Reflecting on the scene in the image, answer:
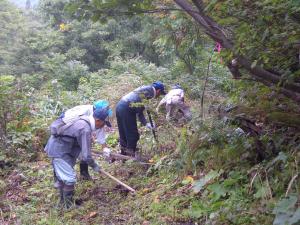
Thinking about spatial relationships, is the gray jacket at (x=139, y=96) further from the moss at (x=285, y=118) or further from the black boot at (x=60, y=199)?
the moss at (x=285, y=118)

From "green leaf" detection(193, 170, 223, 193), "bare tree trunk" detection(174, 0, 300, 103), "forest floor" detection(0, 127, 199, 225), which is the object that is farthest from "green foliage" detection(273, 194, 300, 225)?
"forest floor" detection(0, 127, 199, 225)

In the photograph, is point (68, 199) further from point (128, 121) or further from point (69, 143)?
point (128, 121)

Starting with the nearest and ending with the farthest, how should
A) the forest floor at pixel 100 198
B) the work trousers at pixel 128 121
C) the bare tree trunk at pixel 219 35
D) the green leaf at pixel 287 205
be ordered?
the green leaf at pixel 287 205 < the bare tree trunk at pixel 219 35 < the forest floor at pixel 100 198 < the work trousers at pixel 128 121

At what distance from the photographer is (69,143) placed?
616 cm

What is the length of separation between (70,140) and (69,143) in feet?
0.17

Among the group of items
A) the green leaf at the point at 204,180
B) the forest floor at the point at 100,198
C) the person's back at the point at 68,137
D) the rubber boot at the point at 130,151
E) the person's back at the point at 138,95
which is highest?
the person's back at the point at 138,95

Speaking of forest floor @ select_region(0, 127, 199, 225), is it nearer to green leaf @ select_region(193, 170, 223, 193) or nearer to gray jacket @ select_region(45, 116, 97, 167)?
green leaf @ select_region(193, 170, 223, 193)

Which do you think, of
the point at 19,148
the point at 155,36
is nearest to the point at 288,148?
the point at 19,148

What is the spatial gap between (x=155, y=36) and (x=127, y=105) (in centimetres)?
722

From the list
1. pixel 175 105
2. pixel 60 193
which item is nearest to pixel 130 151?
pixel 175 105

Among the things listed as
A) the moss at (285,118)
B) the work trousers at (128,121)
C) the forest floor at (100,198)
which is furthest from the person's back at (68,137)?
the moss at (285,118)

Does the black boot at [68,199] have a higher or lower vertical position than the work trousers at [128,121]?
lower

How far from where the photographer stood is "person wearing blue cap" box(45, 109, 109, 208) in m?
5.97

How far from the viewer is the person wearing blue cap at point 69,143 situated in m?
5.97
